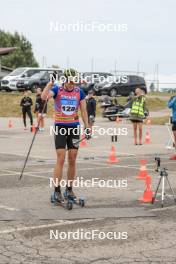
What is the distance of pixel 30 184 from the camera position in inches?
447

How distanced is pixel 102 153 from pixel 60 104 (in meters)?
8.98

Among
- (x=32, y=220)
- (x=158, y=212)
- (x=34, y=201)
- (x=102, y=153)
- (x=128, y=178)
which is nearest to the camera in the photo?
(x=32, y=220)

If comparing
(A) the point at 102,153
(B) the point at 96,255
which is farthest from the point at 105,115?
(B) the point at 96,255

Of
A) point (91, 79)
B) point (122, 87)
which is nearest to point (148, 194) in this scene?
point (91, 79)

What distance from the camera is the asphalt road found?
21.2 feet

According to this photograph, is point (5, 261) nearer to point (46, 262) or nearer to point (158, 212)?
point (46, 262)
